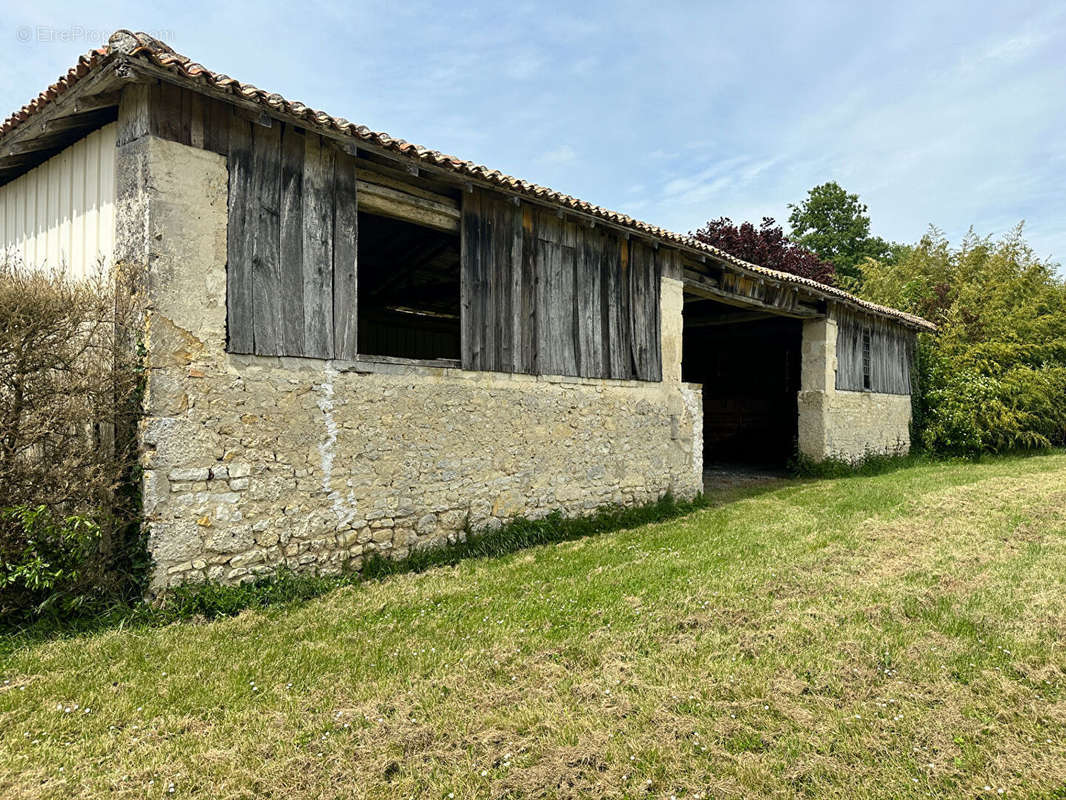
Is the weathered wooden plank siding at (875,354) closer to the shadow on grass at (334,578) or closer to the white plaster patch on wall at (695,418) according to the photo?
the shadow on grass at (334,578)

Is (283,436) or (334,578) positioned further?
(334,578)

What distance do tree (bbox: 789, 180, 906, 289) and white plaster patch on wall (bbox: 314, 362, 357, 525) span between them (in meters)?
32.3

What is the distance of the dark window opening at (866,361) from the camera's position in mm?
13875

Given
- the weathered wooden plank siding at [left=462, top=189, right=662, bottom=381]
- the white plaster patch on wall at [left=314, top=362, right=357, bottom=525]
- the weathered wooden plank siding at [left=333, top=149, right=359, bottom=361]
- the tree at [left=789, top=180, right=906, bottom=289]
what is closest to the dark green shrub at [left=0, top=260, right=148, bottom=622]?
the white plaster patch on wall at [left=314, top=362, right=357, bottom=525]

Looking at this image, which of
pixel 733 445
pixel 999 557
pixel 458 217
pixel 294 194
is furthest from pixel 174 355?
pixel 733 445

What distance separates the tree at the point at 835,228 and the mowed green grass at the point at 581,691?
30.4 metres

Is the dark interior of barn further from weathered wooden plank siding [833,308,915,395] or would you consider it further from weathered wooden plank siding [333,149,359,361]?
weathered wooden plank siding [333,149,359,361]

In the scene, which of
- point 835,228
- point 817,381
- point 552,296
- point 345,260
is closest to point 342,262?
point 345,260

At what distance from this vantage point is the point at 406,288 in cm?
1021

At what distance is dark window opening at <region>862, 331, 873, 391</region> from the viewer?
45.5 ft

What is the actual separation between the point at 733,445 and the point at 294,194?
14.1 metres

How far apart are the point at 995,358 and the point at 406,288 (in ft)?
49.4

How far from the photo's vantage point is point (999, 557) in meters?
6.02

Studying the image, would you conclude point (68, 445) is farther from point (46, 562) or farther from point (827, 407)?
point (827, 407)
